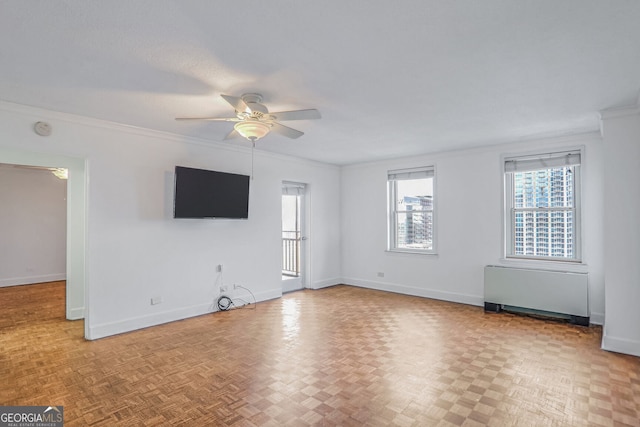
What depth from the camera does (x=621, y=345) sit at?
11.2 ft

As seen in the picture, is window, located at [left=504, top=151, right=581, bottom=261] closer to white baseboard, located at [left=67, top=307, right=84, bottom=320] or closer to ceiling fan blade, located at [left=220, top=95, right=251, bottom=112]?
ceiling fan blade, located at [left=220, top=95, right=251, bottom=112]

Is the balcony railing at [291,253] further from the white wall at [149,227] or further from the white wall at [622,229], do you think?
the white wall at [622,229]

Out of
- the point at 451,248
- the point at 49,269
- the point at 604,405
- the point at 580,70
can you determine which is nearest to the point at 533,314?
the point at 451,248

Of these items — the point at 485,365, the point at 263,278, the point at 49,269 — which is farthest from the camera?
the point at 49,269

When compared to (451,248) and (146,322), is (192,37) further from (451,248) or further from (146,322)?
(451,248)

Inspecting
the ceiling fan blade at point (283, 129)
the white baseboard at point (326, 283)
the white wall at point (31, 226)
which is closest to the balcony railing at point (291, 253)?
the white baseboard at point (326, 283)

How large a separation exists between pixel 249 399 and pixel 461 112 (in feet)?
10.8

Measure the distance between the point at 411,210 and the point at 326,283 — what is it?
2.16 meters

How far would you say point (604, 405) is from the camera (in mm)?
2406

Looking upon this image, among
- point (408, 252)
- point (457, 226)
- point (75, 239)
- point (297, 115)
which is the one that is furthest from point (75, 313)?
point (457, 226)

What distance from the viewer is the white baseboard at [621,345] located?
132 inches

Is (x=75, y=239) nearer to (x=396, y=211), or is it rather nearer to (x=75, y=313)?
(x=75, y=313)

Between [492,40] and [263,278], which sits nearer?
[492,40]

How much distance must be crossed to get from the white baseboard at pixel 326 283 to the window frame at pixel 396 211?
1.29m
